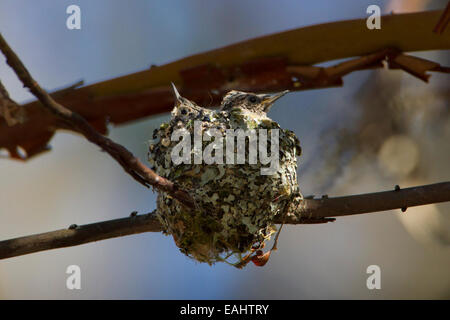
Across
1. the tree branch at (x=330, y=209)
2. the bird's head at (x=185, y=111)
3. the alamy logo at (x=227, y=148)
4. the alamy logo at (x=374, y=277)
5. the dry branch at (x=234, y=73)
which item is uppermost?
the dry branch at (x=234, y=73)

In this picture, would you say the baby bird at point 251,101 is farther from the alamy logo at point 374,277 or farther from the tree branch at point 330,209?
the alamy logo at point 374,277

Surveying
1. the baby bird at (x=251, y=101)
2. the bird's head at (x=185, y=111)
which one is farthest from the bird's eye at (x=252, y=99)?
the bird's head at (x=185, y=111)

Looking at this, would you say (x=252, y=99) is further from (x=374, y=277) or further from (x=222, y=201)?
(x=374, y=277)

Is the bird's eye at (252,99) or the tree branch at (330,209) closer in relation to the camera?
the tree branch at (330,209)

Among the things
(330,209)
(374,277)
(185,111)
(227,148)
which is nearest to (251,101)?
(185,111)

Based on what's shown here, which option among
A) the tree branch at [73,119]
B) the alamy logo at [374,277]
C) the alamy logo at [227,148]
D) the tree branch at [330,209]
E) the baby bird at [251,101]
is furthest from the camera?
the alamy logo at [374,277]

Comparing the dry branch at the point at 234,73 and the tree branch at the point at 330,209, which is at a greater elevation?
the dry branch at the point at 234,73

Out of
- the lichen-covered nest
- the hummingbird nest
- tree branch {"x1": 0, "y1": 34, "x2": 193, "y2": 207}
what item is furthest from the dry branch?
tree branch {"x1": 0, "y1": 34, "x2": 193, "y2": 207}

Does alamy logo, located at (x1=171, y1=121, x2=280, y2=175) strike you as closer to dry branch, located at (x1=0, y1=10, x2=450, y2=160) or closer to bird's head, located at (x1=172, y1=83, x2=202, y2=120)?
bird's head, located at (x1=172, y1=83, x2=202, y2=120)
